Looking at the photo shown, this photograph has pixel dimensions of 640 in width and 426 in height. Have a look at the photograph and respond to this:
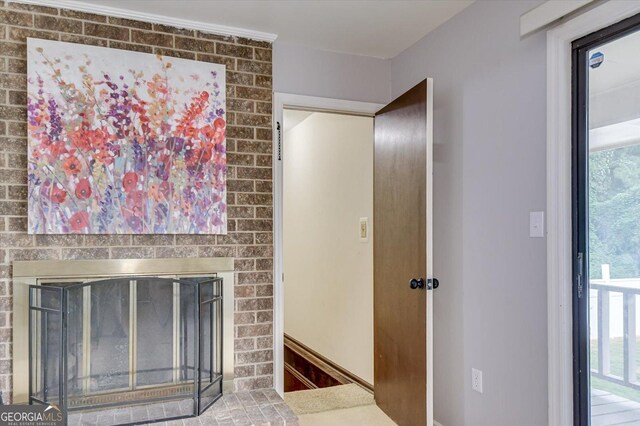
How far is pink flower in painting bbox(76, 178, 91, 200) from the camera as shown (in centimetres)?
249

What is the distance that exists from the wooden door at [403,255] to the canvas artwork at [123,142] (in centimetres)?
104

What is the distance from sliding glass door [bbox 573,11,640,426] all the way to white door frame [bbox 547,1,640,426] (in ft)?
0.10

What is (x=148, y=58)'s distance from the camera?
2652mm

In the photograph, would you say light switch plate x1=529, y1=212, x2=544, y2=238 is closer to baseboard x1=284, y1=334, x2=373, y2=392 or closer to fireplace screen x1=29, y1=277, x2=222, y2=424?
fireplace screen x1=29, y1=277, x2=222, y2=424

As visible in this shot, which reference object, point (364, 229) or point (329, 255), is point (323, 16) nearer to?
point (364, 229)

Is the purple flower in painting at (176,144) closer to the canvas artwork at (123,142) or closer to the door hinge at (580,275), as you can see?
the canvas artwork at (123,142)

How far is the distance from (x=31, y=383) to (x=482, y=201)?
2.51 metres

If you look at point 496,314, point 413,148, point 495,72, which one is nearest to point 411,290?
point 496,314

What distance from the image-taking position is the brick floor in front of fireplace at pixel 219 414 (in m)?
2.37

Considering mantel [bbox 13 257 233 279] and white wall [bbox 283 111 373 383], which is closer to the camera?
mantel [bbox 13 257 233 279]

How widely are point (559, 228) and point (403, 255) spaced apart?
99 centimetres

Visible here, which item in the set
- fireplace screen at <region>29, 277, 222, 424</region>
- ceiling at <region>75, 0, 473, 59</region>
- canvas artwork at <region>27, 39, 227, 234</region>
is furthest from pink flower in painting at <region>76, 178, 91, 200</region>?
ceiling at <region>75, 0, 473, 59</region>

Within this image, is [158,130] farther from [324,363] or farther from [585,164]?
[324,363]

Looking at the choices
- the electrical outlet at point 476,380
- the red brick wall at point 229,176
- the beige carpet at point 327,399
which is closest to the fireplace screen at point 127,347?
the red brick wall at point 229,176
